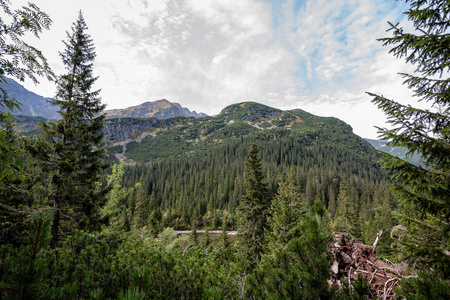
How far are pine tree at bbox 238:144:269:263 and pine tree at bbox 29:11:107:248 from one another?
37.3 ft

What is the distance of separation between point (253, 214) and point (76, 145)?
13.6m

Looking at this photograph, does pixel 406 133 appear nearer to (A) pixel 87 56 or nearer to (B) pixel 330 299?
(B) pixel 330 299

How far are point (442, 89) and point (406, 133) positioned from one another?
1.41 metres

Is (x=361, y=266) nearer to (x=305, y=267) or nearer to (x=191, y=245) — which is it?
(x=305, y=267)

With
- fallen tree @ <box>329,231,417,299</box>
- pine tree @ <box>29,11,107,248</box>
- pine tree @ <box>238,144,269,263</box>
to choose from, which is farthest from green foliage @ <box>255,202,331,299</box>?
pine tree @ <box>238,144,269,263</box>

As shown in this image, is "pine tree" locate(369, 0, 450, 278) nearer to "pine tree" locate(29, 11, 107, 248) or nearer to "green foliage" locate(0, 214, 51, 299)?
"green foliage" locate(0, 214, 51, 299)

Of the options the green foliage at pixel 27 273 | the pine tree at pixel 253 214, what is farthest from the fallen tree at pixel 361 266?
the pine tree at pixel 253 214

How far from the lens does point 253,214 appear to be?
15812 mm

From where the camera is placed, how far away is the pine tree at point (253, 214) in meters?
15.0

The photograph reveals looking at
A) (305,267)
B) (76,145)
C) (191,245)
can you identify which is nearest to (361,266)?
(305,267)

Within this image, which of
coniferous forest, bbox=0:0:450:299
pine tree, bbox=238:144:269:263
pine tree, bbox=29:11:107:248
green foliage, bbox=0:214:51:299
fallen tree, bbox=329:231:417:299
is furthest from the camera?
pine tree, bbox=238:144:269:263

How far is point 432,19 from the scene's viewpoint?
158 inches

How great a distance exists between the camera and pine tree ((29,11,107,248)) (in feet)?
24.0

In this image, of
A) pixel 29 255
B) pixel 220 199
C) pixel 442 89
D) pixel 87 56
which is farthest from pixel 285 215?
pixel 220 199
